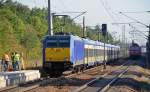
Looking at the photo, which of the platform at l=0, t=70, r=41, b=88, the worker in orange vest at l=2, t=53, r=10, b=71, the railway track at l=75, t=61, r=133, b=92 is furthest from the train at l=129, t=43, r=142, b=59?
the platform at l=0, t=70, r=41, b=88

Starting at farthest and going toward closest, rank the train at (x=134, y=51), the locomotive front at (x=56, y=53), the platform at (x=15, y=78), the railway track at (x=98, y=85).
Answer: the train at (x=134, y=51)
the locomotive front at (x=56, y=53)
the platform at (x=15, y=78)
the railway track at (x=98, y=85)

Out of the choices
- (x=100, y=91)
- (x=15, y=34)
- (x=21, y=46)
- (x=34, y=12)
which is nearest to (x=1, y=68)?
(x=100, y=91)

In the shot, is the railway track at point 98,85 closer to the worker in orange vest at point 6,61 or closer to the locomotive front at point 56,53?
the locomotive front at point 56,53

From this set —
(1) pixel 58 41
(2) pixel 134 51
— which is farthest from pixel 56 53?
(2) pixel 134 51

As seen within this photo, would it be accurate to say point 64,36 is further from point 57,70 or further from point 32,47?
point 32,47

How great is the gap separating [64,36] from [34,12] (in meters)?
77.9

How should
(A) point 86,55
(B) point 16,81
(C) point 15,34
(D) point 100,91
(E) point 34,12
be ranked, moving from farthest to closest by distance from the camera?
(E) point 34,12
(C) point 15,34
(A) point 86,55
(B) point 16,81
(D) point 100,91

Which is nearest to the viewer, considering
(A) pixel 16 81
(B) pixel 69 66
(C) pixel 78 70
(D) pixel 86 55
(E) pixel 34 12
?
(A) pixel 16 81

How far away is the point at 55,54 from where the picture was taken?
111 ft

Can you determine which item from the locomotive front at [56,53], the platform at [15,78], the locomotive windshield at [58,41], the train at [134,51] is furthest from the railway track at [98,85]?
the train at [134,51]

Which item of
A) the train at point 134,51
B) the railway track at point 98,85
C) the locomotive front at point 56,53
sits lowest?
the train at point 134,51

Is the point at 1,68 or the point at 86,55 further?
the point at 86,55

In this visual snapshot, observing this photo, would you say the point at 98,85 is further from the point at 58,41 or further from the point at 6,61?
the point at 6,61

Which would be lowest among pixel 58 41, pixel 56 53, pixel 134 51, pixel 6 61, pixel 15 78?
pixel 134 51
